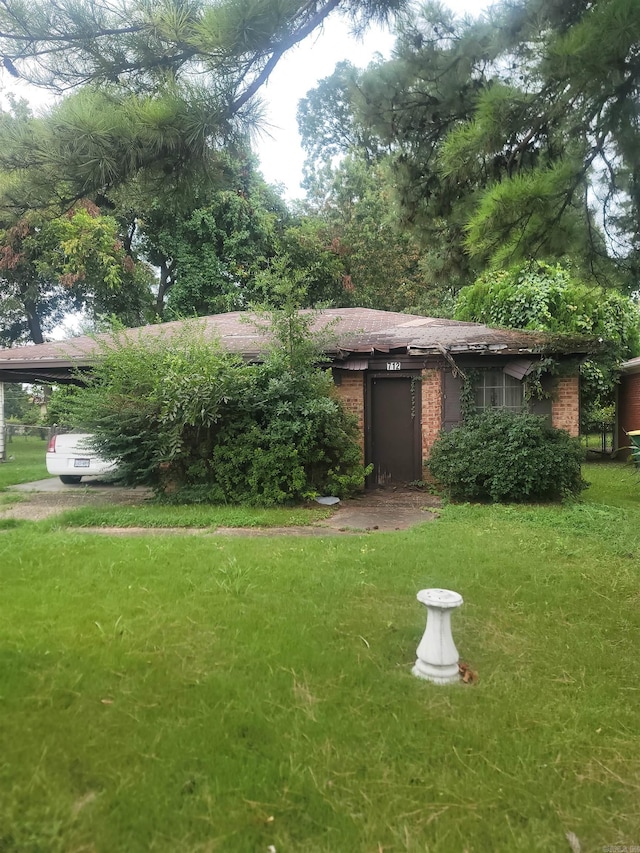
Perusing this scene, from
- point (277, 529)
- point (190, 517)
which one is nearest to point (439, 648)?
point (277, 529)

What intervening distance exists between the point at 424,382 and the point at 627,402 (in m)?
8.93

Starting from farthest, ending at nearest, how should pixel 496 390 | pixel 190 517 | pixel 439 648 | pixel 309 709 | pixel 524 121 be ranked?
pixel 496 390 < pixel 190 517 < pixel 524 121 < pixel 439 648 < pixel 309 709

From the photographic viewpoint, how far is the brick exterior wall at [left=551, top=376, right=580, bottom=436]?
9.94m

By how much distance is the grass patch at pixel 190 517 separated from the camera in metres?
7.20

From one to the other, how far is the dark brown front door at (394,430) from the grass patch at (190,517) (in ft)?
8.67

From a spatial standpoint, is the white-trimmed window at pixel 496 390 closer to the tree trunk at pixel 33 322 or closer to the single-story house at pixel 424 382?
the single-story house at pixel 424 382

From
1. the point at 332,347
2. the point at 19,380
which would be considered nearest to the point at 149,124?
the point at 332,347

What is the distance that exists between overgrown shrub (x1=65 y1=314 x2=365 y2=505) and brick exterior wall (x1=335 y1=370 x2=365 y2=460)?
4.60ft

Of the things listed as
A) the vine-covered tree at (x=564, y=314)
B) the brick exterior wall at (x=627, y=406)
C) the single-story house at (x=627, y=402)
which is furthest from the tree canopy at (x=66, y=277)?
the brick exterior wall at (x=627, y=406)

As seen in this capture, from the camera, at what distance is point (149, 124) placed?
10.4 ft

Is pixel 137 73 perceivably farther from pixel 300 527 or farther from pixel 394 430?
pixel 394 430

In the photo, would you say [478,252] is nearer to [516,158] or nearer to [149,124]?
[516,158]

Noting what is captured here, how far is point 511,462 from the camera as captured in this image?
27.1ft

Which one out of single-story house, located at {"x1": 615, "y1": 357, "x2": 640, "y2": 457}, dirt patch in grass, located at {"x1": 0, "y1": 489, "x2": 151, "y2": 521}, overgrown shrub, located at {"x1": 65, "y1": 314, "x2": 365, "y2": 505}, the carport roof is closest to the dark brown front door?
the carport roof
